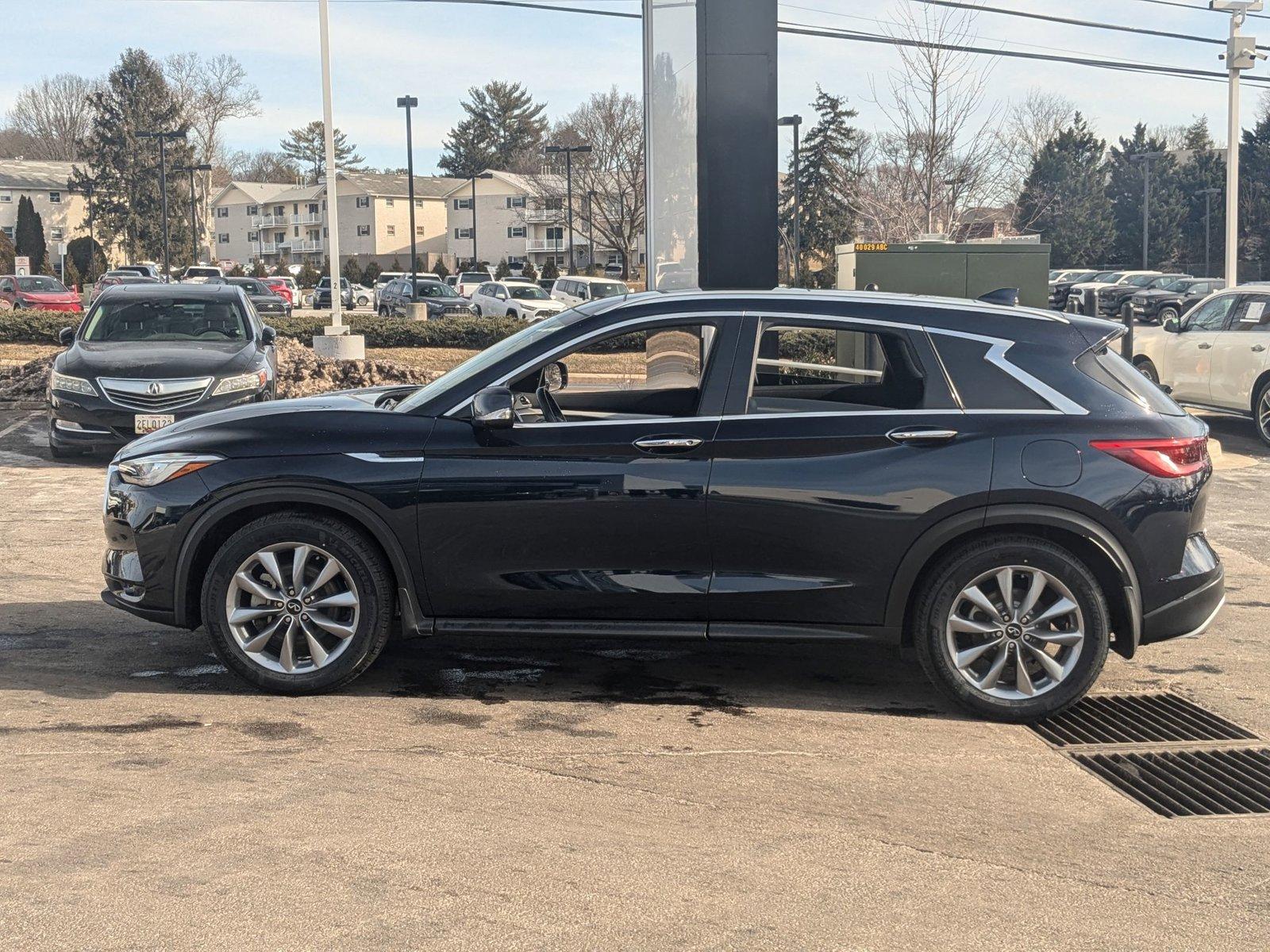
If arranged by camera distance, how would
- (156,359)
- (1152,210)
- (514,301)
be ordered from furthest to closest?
(1152,210) < (514,301) < (156,359)

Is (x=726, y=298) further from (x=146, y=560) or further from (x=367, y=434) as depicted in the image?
(x=146, y=560)

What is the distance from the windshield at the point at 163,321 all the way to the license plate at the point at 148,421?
61.6 inches

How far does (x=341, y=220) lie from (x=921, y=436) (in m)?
112

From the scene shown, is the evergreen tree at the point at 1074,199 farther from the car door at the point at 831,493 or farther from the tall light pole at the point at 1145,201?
the car door at the point at 831,493

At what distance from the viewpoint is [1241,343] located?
15117 mm

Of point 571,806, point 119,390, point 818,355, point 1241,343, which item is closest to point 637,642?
point 818,355

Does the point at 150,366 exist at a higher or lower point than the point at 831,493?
higher

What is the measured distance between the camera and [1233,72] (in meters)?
24.8

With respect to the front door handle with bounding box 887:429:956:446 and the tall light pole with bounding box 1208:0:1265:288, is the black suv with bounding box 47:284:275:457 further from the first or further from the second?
the tall light pole with bounding box 1208:0:1265:288

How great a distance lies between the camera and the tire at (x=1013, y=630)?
215 inches

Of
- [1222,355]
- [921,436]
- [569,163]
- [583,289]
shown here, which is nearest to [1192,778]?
[921,436]

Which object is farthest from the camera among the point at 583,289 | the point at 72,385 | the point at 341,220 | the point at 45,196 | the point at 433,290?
the point at 341,220

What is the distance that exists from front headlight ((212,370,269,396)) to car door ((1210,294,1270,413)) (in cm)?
1067

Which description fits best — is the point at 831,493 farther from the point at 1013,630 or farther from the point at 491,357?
the point at 491,357
